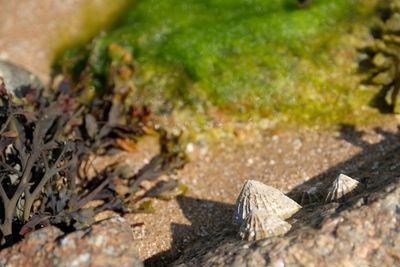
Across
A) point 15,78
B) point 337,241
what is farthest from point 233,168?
point 15,78

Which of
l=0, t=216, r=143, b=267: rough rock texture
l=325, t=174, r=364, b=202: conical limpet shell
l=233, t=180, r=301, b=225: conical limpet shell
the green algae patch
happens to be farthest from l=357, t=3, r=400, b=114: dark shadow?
l=0, t=216, r=143, b=267: rough rock texture

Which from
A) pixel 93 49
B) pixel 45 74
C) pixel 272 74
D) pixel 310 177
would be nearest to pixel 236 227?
pixel 310 177

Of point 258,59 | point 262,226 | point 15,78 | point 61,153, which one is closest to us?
point 262,226

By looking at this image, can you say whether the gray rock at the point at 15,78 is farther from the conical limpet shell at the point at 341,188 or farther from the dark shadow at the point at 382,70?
the dark shadow at the point at 382,70

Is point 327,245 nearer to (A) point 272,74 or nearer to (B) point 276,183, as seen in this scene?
(B) point 276,183

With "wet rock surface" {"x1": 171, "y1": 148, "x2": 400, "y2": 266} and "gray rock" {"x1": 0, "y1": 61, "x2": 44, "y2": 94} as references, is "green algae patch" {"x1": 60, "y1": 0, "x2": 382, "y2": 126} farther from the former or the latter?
"wet rock surface" {"x1": 171, "y1": 148, "x2": 400, "y2": 266}

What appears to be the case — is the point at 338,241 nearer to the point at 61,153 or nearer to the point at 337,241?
the point at 337,241
